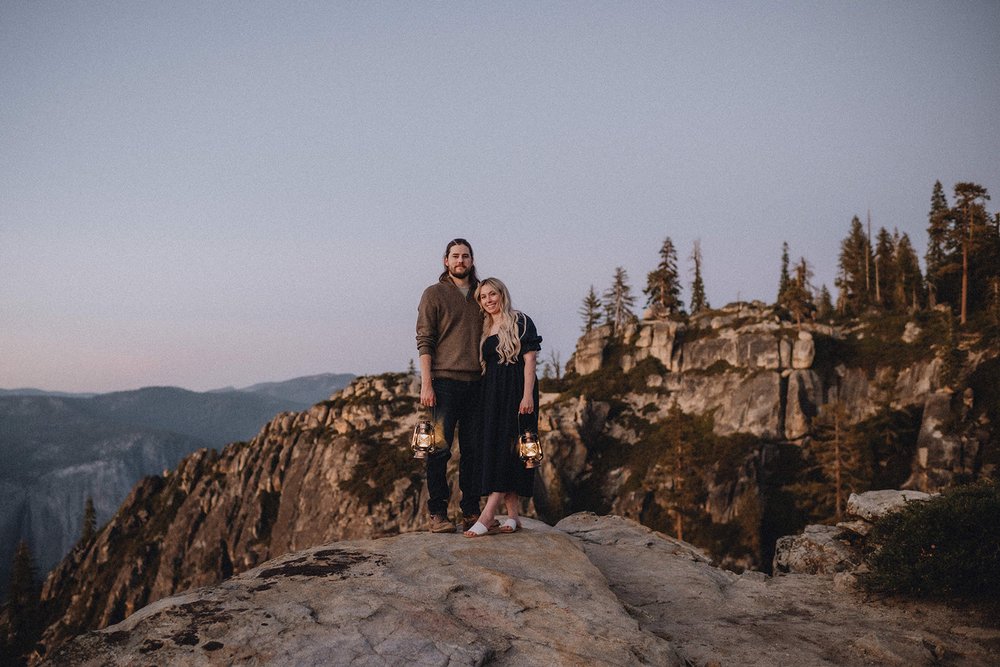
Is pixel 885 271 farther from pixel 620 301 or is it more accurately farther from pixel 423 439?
pixel 423 439

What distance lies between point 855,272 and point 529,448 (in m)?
102

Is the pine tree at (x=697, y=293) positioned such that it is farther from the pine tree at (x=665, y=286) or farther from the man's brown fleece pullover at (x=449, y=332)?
the man's brown fleece pullover at (x=449, y=332)

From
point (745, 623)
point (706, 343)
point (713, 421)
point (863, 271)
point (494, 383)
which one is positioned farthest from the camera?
point (863, 271)

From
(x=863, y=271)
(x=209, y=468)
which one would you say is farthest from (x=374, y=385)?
(x=863, y=271)

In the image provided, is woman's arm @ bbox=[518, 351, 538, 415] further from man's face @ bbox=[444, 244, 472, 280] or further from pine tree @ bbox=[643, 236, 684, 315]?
pine tree @ bbox=[643, 236, 684, 315]

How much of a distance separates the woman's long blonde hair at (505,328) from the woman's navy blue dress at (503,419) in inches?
2.9

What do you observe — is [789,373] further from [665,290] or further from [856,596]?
[856,596]

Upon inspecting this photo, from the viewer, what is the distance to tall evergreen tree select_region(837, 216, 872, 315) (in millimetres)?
86825

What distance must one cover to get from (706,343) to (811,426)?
1699 cm

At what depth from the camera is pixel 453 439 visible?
759 centimetres

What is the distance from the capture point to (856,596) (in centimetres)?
703

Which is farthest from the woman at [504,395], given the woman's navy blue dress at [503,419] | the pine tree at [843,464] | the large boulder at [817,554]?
the pine tree at [843,464]

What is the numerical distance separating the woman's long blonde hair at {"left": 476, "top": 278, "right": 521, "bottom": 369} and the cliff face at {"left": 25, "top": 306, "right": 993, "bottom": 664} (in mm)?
45977

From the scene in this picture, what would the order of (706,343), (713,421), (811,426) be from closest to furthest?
(811,426) < (713,421) < (706,343)
